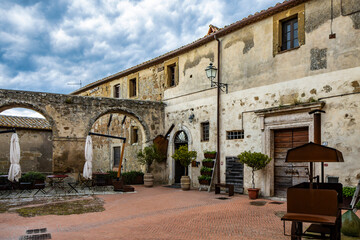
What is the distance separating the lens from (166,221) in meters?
7.55

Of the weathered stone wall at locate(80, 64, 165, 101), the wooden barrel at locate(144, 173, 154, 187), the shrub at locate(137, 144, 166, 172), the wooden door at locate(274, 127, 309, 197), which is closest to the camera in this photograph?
the wooden door at locate(274, 127, 309, 197)

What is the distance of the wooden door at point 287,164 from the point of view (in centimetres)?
1016

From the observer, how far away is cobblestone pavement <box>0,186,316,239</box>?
6.34 meters

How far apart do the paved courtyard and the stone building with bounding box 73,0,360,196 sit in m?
2.09

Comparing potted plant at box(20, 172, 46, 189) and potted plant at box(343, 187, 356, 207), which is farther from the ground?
potted plant at box(343, 187, 356, 207)

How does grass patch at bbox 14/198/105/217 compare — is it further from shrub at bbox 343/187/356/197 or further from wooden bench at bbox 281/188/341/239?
shrub at bbox 343/187/356/197

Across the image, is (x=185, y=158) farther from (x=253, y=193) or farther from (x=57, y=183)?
(x=57, y=183)

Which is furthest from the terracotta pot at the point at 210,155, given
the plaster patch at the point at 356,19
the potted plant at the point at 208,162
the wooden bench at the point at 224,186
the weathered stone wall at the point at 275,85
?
the plaster patch at the point at 356,19

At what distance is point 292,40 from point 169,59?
268 inches

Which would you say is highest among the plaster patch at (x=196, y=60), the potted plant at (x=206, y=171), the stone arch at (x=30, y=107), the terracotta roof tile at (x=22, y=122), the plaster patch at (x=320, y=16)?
the plaster patch at (x=320, y=16)

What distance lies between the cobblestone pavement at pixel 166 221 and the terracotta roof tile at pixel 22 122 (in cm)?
1082

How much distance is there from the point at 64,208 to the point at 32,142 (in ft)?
37.3

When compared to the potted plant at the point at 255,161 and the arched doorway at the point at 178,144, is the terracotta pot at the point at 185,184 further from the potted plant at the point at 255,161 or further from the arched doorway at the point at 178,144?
the potted plant at the point at 255,161

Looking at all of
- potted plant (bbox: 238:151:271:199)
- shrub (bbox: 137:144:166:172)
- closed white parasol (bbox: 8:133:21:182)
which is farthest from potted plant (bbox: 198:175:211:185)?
closed white parasol (bbox: 8:133:21:182)
